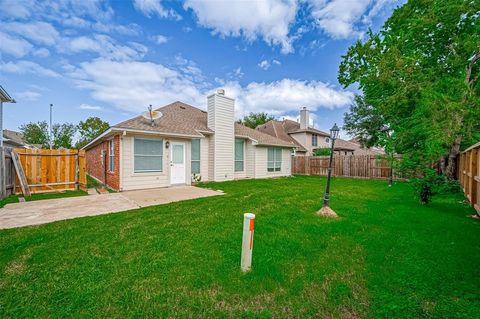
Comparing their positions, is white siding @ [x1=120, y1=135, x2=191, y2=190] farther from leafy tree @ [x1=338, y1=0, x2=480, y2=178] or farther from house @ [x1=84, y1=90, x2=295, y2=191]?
leafy tree @ [x1=338, y1=0, x2=480, y2=178]

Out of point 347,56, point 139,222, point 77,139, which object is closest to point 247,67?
point 347,56

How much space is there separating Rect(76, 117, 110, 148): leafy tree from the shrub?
4047cm

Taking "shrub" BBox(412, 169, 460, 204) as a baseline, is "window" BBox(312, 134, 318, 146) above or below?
above

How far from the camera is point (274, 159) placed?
1534 cm

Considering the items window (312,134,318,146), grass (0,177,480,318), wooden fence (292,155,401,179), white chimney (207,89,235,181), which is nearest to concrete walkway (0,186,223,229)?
grass (0,177,480,318)

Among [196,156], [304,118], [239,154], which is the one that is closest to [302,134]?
[304,118]

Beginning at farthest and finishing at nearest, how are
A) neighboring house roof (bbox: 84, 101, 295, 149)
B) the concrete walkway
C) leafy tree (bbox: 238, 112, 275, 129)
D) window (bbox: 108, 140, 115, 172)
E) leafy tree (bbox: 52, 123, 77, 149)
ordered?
leafy tree (bbox: 238, 112, 275, 129), leafy tree (bbox: 52, 123, 77, 149), window (bbox: 108, 140, 115, 172), neighboring house roof (bbox: 84, 101, 295, 149), the concrete walkway

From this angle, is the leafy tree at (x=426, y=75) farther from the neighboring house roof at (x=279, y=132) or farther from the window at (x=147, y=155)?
Result: the neighboring house roof at (x=279, y=132)

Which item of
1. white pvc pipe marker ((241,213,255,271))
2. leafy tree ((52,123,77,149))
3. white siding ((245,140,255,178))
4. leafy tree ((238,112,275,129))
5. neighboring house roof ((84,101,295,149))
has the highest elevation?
leafy tree ((238,112,275,129))

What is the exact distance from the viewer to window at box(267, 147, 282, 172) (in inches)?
588

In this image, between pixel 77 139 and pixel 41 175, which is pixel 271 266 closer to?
pixel 41 175

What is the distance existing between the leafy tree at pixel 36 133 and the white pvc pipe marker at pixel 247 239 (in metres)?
44.9

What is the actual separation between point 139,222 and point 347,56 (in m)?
11.4

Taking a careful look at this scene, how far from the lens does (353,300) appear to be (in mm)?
2107
